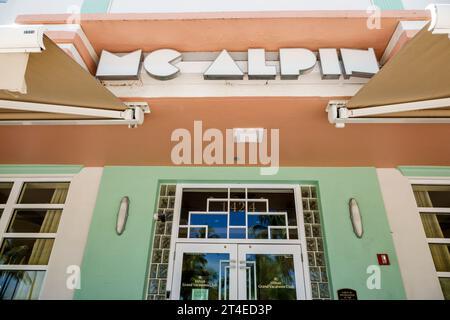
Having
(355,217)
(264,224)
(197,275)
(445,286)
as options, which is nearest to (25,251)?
(197,275)

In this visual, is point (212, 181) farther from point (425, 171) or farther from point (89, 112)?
point (425, 171)

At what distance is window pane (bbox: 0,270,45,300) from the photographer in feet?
14.7

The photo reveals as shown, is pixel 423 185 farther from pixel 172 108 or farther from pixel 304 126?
pixel 172 108

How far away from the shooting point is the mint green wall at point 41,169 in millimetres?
5316

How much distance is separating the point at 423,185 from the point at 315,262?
8.01 ft

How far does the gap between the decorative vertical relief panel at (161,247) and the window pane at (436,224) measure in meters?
4.37

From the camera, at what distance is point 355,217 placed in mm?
4719

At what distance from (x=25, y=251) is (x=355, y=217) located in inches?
220

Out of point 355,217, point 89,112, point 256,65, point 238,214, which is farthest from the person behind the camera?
point 238,214

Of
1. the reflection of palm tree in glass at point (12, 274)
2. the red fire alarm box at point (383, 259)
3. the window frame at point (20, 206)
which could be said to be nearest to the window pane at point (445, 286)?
the red fire alarm box at point (383, 259)

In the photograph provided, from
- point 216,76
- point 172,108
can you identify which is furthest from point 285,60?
point 172,108

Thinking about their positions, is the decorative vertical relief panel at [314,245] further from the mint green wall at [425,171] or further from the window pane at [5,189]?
the window pane at [5,189]

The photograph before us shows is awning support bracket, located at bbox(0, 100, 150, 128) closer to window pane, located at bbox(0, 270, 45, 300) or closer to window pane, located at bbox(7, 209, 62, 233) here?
window pane, located at bbox(7, 209, 62, 233)

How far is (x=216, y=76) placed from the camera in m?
3.47
